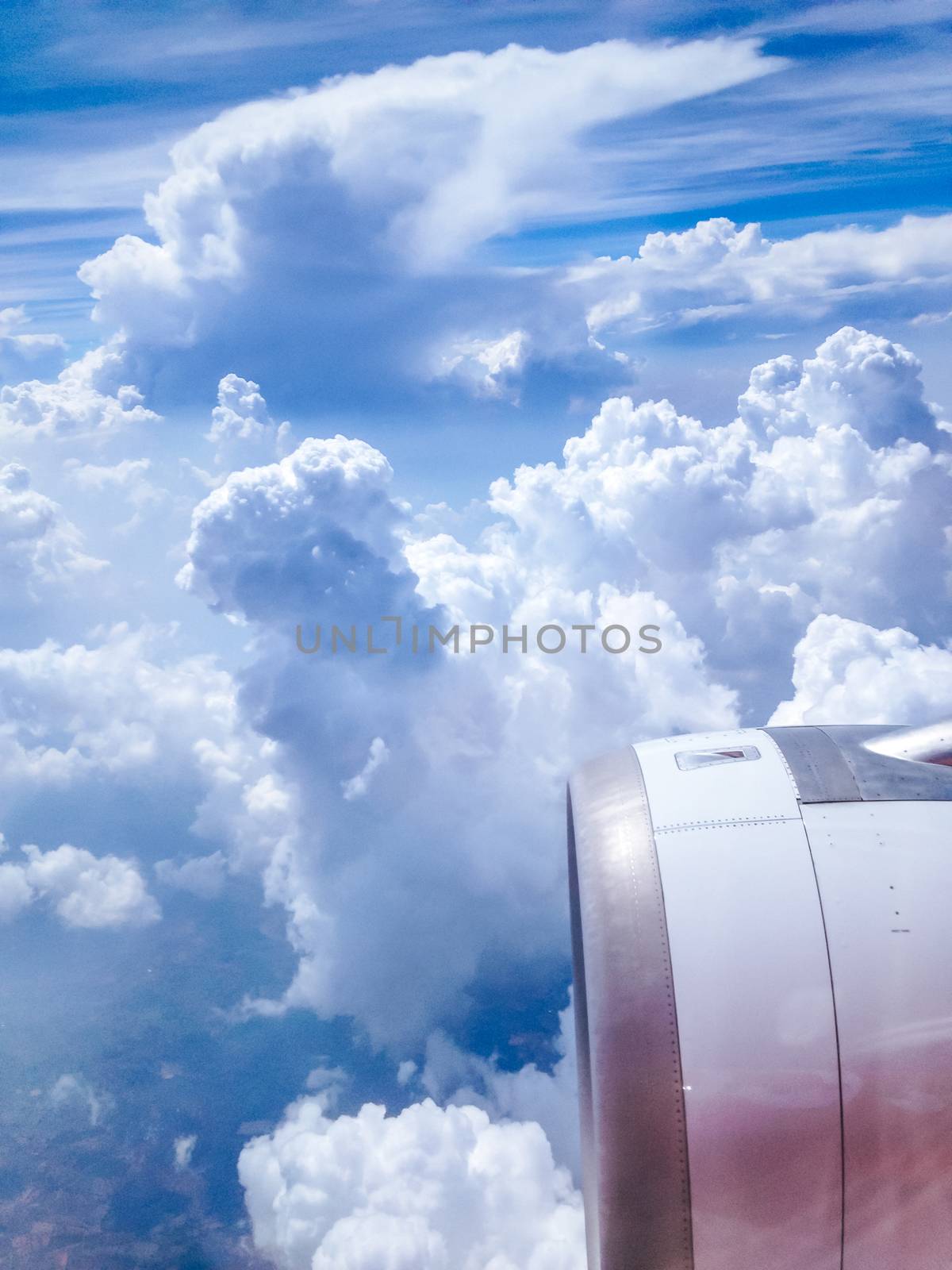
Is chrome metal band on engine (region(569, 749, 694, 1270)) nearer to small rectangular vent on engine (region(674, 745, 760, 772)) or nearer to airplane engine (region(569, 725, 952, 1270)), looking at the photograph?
airplane engine (region(569, 725, 952, 1270))

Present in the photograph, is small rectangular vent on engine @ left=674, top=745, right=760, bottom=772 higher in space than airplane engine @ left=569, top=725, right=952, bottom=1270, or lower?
higher

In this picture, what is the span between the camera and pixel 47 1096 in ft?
605

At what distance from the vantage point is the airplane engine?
10.7 feet

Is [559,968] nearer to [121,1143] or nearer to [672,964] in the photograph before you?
[121,1143]

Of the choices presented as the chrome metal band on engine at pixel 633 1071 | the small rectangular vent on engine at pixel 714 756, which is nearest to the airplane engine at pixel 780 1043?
the chrome metal band on engine at pixel 633 1071

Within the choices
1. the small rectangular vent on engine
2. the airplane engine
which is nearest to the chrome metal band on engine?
the airplane engine

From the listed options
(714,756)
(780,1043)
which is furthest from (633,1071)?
(714,756)

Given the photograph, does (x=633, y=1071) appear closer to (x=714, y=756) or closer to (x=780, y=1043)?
(x=780, y=1043)

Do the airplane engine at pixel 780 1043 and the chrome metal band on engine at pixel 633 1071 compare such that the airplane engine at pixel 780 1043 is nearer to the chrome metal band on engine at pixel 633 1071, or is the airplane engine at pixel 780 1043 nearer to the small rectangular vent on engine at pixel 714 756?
the chrome metal band on engine at pixel 633 1071

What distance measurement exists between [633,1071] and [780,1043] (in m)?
0.59

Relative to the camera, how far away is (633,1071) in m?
3.43

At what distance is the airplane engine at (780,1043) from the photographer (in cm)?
326

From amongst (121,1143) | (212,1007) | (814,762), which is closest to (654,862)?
(814,762)

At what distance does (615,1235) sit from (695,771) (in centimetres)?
205
